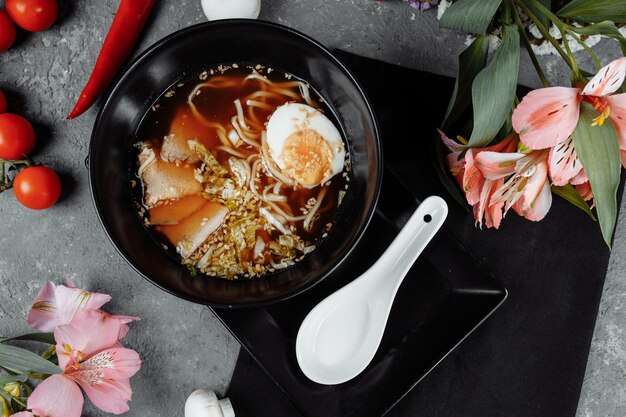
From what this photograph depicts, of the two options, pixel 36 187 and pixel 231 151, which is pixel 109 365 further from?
pixel 231 151

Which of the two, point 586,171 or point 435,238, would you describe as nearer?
point 586,171

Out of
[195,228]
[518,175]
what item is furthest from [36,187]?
[518,175]

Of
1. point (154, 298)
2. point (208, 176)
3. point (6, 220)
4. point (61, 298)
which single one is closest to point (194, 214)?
point (208, 176)

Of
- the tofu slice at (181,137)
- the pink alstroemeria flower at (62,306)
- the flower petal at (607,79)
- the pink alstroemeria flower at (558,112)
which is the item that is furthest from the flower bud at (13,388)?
the flower petal at (607,79)

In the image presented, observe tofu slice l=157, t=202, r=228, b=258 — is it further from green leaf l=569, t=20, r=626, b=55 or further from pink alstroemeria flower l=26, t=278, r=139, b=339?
green leaf l=569, t=20, r=626, b=55

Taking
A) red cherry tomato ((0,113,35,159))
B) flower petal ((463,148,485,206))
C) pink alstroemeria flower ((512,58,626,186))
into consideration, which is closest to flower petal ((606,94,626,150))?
pink alstroemeria flower ((512,58,626,186))

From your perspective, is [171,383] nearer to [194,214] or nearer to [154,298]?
[154,298]

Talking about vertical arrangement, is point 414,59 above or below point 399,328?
above

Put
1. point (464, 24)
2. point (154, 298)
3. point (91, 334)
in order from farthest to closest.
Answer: point (154, 298), point (91, 334), point (464, 24)

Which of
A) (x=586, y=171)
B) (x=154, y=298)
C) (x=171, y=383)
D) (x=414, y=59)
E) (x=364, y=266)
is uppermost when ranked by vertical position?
(x=586, y=171)

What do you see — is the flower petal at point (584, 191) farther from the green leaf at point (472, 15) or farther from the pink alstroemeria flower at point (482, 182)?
the green leaf at point (472, 15)
